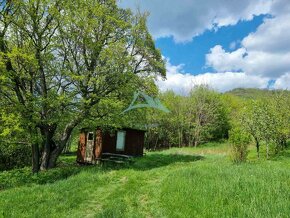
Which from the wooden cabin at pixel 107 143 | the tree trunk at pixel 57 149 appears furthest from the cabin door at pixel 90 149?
the tree trunk at pixel 57 149

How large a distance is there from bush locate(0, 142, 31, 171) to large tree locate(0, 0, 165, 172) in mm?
5811

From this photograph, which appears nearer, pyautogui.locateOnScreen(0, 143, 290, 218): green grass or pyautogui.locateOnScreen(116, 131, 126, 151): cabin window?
pyautogui.locateOnScreen(0, 143, 290, 218): green grass

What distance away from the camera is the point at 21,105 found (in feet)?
53.8

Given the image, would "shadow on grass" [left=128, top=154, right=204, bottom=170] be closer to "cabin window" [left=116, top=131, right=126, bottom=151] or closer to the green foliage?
"cabin window" [left=116, top=131, right=126, bottom=151]

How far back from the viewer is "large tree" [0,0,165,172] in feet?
57.4

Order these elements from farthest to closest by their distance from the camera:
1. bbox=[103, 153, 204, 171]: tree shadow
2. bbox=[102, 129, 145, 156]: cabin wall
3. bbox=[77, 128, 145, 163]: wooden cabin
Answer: bbox=[102, 129, 145, 156]: cabin wall < bbox=[77, 128, 145, 163]: wooden cabin < bbox=[103, 153, 204, 171]: tree shadow

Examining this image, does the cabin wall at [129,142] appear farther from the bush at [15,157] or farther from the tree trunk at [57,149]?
the bush at [15,157]

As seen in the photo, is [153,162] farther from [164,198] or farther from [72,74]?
[164,198]

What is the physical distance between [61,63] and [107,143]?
979cm

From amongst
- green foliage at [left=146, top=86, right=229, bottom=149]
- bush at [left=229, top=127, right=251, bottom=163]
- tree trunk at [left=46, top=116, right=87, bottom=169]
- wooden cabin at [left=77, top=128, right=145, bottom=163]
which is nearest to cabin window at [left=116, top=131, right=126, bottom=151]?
wooden cabin at [left=77, top=128, right=145, bottom=163]

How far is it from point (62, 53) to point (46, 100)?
14.8 feet

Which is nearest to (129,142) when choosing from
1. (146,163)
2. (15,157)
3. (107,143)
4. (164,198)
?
(107,143)

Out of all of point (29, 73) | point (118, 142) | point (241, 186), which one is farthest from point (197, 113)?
point (241, 186)

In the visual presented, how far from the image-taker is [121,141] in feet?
94.0
